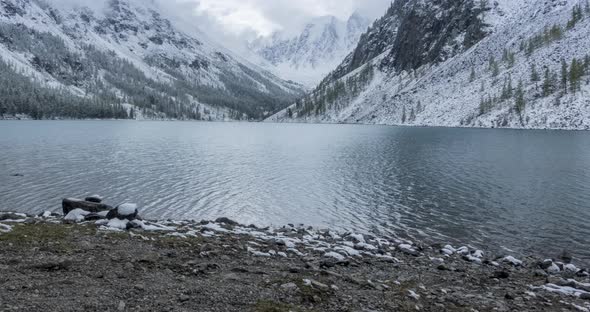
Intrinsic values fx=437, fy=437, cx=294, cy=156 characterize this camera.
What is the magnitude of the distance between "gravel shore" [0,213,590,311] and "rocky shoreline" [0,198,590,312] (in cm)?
4

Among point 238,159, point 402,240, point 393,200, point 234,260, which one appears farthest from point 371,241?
point 238,159

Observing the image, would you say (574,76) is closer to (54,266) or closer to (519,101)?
(519,101)

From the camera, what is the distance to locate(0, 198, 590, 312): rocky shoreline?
12.0 metres

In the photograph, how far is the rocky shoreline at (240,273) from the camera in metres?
12.0

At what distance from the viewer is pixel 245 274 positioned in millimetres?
14977

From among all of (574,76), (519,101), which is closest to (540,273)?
(519,101)

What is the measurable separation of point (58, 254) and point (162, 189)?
92.2 feet

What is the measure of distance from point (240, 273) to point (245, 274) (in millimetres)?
206

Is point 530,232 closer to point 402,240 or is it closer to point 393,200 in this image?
point 402,240

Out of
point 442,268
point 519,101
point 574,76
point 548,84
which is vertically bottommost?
point 442,268

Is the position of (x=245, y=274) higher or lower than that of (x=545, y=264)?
higher

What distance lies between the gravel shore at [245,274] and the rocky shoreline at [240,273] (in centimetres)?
4

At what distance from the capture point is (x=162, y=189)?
42.7 meters

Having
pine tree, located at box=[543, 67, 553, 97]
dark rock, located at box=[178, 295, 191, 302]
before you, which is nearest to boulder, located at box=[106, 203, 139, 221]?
dark rock, located at box=[178, 295, 191, 302]
